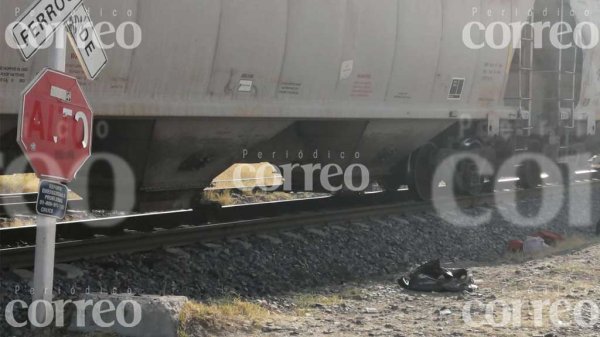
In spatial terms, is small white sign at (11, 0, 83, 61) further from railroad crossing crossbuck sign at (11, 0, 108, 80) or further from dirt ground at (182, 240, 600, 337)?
dirt ground at (182, 240, 600, 337)

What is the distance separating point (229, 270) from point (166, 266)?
2.00ft

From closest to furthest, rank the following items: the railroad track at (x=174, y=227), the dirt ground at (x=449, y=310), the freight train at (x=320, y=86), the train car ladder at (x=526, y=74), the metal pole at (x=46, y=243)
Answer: the metal pole at (x=46, y=243), the dirt ground at (x=449, y=310), the freight train at (x=320, y=86), the railroad track at (x=174, y=227), the train car ladder at (x=526, y=74)

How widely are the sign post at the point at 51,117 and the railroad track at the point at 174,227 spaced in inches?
79.8

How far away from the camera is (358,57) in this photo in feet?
Answer: 30.2

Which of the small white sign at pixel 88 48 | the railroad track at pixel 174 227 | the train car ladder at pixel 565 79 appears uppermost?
the train car ladder at pixel 565 79

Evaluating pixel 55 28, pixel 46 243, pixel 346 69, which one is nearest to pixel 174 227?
pixel 346 69

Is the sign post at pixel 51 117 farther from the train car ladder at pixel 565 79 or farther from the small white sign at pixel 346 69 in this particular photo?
the train car ladder at pixel 565 79

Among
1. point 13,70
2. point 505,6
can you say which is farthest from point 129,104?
point 505,6

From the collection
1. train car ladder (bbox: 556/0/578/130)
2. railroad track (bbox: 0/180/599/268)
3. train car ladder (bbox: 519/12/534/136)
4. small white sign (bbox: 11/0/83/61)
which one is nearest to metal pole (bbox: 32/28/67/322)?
small white sign (bbox: 11/0/83/61)

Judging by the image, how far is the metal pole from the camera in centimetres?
475

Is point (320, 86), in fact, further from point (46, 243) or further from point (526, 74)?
point (526, 74)

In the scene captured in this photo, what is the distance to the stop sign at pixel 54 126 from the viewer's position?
14.9ft

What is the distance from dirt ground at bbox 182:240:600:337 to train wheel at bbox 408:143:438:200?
Answer: 154 inches

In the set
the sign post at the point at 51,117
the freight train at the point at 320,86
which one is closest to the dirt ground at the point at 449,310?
the sign post at the point at 51,117
